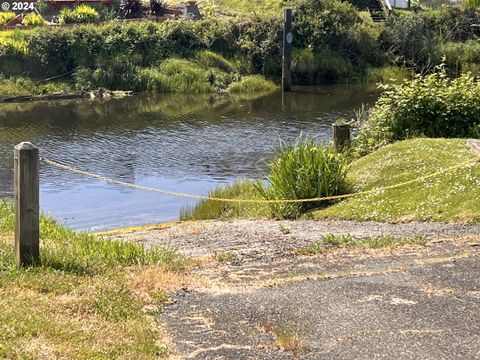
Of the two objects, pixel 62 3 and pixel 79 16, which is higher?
pixel 62 3

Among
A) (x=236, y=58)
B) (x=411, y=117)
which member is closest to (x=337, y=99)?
(x=236, y=58)

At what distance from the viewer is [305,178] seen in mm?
12258

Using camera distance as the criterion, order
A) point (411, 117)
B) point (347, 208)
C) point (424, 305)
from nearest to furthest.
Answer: point (424, 305) → point (347, 208) → point (411, 117)

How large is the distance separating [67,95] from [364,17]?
63.1 ft

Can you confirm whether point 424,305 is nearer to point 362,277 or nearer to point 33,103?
point 362,277

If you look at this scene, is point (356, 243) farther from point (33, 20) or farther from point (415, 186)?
point (33, 20)

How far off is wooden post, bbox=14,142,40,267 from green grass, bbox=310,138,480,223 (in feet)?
17.6

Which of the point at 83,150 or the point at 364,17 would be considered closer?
the point at 83,150

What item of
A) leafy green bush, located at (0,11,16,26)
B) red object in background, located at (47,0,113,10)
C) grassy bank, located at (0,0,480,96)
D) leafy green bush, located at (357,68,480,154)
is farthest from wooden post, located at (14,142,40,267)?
red object in background, located at (47,0,113,10)

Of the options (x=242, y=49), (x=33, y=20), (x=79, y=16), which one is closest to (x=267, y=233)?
(x=242, y=49)

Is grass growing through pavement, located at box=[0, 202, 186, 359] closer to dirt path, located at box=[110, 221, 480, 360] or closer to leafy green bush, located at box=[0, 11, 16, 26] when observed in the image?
dirt path, located at box=[110, 221, 480, 360]

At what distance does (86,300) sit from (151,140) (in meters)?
18.0

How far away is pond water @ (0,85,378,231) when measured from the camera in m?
16.5

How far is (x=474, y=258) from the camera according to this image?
7.85 meters
